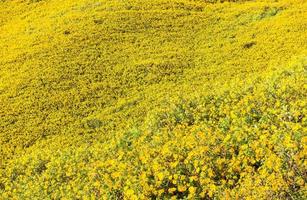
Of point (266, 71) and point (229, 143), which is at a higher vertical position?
point (229, 143)

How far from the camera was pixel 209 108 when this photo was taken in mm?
18531

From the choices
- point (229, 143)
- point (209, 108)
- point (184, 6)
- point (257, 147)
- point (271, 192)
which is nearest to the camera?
point (271, 192)

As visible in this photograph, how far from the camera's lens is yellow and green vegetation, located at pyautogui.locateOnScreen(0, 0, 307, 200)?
42.5 ft

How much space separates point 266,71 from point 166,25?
437 inches

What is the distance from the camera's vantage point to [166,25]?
Result: 108 ft

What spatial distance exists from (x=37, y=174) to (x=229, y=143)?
8.11m

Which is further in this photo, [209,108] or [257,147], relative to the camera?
[209,108]

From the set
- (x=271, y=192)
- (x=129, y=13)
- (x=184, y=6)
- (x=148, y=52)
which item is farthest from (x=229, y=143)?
(x=184, y=6)

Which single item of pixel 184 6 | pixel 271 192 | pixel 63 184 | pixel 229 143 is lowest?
pixel 184 6

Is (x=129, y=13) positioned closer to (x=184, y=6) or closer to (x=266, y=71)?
(x=184, y=6)

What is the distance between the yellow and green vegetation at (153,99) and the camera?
42.5ft

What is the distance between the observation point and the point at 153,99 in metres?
23.5

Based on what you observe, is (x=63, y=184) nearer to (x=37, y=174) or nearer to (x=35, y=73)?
(x=37, y=174)

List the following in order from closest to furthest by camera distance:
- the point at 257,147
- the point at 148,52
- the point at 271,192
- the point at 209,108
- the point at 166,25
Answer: the point at 271,192, the point at 257,147, the point at 209,108, the point at 148,52, the point at 166,25
